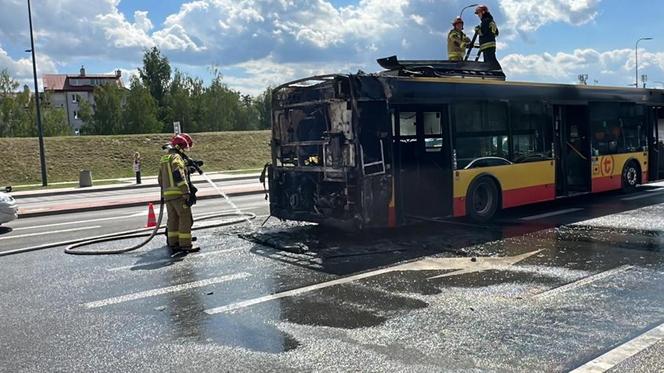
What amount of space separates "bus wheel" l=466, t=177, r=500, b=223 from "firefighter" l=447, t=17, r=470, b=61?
301 centimetres

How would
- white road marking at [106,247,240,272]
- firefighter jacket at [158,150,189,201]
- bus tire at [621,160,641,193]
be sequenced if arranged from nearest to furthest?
white road marking at [106,247,240,272] → firefighter jacket at [158,150,189,201] → bus tire at [621,160,641,193]

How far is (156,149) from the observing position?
1688 inches

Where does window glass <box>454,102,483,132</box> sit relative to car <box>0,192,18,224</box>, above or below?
above

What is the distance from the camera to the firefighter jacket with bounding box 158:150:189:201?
9.14 meters

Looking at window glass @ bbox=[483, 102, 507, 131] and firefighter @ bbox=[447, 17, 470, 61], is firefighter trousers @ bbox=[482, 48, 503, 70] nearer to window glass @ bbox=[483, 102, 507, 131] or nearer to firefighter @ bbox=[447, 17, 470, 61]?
firefighter @ bbox=[447, 17, 470, 61]

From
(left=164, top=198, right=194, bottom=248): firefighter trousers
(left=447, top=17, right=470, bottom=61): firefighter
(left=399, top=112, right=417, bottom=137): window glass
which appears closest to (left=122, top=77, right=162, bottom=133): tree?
(left=447, top=17, right=470, bottom=61): firefighter

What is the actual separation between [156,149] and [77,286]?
121 feet

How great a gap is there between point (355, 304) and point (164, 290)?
7.47 ft

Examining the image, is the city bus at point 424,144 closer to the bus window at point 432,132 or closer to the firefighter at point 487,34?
the bus window at point 432,132

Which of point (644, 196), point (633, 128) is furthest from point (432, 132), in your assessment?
point (633, 128)

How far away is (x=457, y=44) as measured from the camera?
500 inches

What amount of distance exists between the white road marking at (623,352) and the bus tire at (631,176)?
10218 millimetres

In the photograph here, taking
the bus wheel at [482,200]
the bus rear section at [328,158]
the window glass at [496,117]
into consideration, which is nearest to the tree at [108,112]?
the bus rear section at [328,158]

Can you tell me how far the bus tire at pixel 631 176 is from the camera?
14430 millimetres
